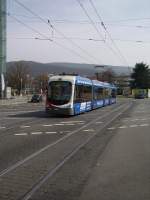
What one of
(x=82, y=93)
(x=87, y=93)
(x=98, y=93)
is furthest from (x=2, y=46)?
(x=82, y=93)

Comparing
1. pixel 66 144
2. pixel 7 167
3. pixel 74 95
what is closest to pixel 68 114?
pixel 74 95

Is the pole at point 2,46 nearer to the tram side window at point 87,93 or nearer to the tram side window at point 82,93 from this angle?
the tram side window at point 87,93

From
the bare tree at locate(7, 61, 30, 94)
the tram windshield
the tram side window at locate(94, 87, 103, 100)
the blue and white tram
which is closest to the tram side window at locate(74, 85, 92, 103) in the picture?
the blue and white tram

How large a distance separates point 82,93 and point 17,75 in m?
106

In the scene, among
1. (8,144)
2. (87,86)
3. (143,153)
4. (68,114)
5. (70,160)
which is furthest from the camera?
(87,86)

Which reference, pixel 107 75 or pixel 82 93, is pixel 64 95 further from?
pixel 107 75

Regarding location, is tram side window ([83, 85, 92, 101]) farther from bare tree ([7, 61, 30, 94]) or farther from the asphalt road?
bare tree ([7, 61, 30, 94])

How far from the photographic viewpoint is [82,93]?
3719 cm

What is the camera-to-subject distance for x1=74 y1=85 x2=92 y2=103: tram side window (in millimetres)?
34562

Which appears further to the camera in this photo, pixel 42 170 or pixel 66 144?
pixel 66 144

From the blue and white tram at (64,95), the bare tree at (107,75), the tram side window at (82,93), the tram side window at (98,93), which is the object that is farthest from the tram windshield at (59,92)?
the bare tree at (107,75)

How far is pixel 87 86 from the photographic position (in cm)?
4022

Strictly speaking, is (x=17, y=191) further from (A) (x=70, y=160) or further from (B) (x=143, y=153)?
(B) (x=143, y=153)

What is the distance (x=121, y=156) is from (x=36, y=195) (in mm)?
5093
